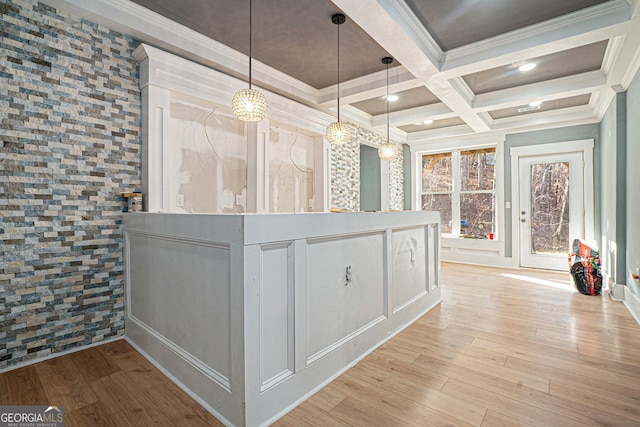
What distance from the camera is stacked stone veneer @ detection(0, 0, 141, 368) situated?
2.02 meters

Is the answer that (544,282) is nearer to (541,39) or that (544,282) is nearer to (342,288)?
(541,39)

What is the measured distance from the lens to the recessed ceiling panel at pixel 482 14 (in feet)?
8.05

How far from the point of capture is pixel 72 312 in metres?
2.26

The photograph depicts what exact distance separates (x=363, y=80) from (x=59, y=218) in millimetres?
3393

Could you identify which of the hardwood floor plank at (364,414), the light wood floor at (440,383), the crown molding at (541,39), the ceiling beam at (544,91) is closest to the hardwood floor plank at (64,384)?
the light wood floor at (440,383)

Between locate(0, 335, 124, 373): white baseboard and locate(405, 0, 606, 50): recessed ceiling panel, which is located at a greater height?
locate(405, 0, 606, 50): recessed ceiling panel

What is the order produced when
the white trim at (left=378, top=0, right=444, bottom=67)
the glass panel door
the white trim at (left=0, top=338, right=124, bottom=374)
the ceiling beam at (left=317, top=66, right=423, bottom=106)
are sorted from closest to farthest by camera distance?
1. the white trim at (left=0, top=338, right=124, bottom=374)
2. the white trim at (left=378, top=0, right=444, bottom=67)
3. the ceiling beam at (left=317, top=66, right=423, bottom=106)
4. the glass panel door

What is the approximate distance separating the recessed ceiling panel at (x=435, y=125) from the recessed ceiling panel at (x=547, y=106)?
0.59 metres

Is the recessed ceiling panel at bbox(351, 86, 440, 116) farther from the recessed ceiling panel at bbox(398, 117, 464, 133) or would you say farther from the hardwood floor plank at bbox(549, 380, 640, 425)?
the hardwood floor plank at bbox(549, 380, 640, 425)

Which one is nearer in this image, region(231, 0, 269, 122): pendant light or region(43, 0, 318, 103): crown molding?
region(43, 0, 318, 103): crown molding

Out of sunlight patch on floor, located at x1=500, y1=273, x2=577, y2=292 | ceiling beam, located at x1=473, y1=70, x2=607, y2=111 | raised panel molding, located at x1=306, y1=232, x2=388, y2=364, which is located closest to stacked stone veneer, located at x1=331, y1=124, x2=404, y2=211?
ceiling beam, located at x1=473, y1=70, x2=607, y2=111

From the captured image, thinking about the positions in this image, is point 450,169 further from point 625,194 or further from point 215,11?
point 215,11

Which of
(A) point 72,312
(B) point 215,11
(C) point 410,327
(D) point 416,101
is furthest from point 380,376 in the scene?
(D) point 416,101

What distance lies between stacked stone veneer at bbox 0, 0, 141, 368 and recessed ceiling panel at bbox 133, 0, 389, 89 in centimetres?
66
